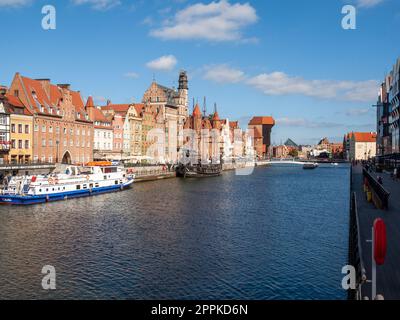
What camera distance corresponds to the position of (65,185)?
58.6 meters

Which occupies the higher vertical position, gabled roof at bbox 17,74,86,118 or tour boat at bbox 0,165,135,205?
gabled roof at bbox 17,74,86,118

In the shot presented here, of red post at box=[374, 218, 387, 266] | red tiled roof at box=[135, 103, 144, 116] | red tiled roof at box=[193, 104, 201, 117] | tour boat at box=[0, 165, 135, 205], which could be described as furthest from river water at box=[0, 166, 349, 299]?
red tiled roof at box=[193, 104, 201, 117]

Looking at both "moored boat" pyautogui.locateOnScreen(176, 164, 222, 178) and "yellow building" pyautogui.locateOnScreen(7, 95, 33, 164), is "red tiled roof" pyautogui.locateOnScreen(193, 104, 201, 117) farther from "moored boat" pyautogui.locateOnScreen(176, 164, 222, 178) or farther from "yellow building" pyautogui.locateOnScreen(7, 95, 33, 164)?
"yellow building" pyautogui.locateOnScreen(7, 95, 33, 164)

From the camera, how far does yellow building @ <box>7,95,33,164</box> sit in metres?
72.4

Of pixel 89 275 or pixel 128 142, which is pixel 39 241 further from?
pixel 128 142

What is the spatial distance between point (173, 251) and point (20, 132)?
2092 inches

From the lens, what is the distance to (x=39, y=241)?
1260 inches

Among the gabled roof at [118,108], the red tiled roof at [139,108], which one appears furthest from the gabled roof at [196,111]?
the gabled roof at [118,108]

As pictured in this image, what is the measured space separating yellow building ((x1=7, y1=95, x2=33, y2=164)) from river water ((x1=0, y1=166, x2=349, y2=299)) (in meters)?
25.7

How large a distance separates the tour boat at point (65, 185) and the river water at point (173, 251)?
8.57 ft

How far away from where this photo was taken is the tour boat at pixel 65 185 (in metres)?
52.3

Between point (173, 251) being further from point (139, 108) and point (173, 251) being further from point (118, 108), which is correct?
point (139, 108)

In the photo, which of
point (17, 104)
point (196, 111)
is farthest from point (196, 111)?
point (17, 104)
